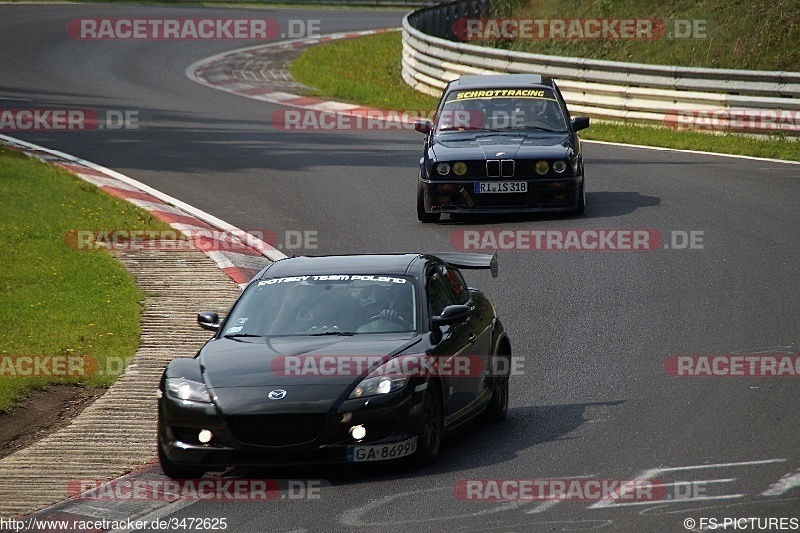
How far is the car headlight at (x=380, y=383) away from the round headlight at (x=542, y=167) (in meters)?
8.61

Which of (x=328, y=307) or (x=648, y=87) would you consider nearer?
(x=328, y=307)

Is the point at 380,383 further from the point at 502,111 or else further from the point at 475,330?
the point at 502,111

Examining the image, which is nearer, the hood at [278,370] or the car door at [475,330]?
the hood at [278,370]

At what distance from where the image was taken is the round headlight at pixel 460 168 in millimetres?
16391

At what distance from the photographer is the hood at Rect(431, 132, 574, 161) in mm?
16375

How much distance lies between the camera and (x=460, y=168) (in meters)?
16.4

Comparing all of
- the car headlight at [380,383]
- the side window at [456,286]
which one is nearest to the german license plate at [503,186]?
the side window at [456,286]

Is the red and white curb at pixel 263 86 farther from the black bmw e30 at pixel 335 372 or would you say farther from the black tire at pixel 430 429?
→ the black tire at pixel 430 429

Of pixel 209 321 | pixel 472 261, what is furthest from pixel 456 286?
pixel 209 321

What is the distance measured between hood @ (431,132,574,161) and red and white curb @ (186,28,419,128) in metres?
7.87

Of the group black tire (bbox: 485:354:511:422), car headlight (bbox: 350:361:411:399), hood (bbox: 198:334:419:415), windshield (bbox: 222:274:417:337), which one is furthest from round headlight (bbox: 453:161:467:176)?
car headlight (bbox: 350:361:411:399)

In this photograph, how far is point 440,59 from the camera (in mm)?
28516

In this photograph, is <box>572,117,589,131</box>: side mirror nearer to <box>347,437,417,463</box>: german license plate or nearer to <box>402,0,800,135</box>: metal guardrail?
<box>402,0,800,135</box>: metal guardrail

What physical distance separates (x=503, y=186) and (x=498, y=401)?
743cm
